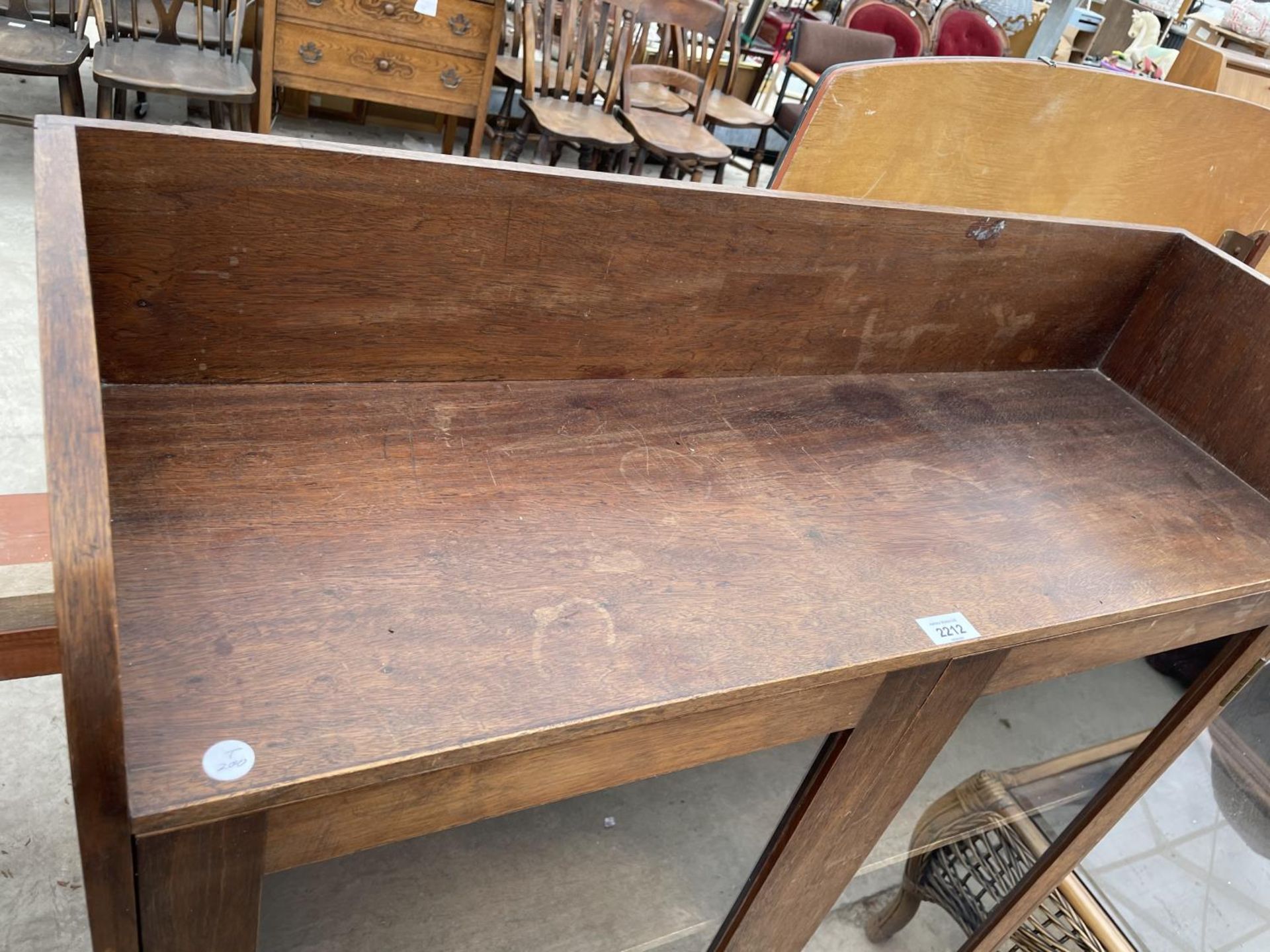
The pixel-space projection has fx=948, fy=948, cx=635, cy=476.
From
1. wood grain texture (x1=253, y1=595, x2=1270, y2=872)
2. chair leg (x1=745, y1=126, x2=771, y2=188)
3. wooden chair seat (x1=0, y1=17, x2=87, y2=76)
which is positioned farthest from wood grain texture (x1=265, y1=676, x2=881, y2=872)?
chair leg (x1=745, y1=126, x2=771, y2=188)

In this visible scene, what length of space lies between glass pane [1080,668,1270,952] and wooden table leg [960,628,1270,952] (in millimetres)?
99

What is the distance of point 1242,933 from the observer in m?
1.55

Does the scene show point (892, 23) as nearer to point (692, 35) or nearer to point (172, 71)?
point (692, 35)

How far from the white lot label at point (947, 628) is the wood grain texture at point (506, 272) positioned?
41 cm

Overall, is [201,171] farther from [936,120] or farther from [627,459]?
[936,120]

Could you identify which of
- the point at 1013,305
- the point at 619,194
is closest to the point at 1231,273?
the point at 1013,305

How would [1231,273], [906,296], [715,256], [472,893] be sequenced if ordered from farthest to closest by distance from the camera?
1. [1231,273]
2. [906,296]
3. [715,256]
4. [472,893]

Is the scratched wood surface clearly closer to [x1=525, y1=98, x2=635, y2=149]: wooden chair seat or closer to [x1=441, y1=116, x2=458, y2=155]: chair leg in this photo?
[x1=525, y1=98, x2=635, y2=149]: wooden chair seat

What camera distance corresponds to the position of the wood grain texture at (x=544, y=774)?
2.02 feet

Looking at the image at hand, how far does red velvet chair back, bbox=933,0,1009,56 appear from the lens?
4457mm

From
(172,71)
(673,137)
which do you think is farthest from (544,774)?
(673,137)

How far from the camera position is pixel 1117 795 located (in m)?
1.46

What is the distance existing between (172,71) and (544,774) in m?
2.38

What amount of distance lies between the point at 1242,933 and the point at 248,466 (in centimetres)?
170
